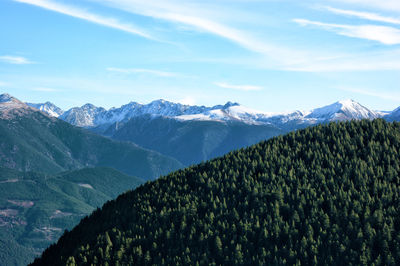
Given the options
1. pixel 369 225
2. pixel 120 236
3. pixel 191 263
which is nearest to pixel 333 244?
pixel 369 225

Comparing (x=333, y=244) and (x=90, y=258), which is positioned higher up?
(x=333, y=244)

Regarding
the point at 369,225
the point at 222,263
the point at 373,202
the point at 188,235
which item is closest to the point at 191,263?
the point at 222,263

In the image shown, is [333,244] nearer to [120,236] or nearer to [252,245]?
[252,245]

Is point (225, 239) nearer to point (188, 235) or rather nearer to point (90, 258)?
point (188, 235)

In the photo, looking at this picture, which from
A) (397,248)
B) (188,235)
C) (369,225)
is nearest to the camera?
(397,248)

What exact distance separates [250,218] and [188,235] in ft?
94.0

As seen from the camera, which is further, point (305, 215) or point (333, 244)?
point (305, 215)

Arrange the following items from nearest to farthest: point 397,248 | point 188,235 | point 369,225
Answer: point 397,248 → point 369,225 → point 188,235

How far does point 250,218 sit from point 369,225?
49.7 meters

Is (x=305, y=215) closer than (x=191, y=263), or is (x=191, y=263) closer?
(x=191, y=263)

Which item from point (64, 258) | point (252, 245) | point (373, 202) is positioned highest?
point (373, 202)

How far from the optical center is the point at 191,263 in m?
171

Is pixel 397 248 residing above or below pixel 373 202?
below

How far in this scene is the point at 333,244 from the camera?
17025 centimetres
